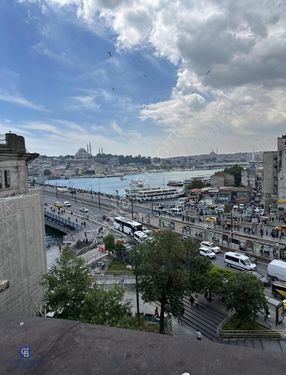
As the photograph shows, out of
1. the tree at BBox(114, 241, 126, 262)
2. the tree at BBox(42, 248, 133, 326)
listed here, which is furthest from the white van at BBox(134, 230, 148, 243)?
the tree at BBox(42, 248, 133, 326)

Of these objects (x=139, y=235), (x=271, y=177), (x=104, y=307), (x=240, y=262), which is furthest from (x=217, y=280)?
(x=271, y=177)

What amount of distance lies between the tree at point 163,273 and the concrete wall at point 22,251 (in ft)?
14.8

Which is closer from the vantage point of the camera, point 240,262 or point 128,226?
point 240,262

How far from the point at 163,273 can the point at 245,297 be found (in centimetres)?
377

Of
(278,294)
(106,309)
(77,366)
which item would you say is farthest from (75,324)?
(278,294)

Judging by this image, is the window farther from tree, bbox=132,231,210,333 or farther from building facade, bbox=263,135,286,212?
building facade, bbox=263,135,286,212

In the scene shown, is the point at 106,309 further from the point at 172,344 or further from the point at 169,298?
the point at 172,344

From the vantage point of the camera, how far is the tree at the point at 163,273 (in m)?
12.4

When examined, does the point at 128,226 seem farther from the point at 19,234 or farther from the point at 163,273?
the point at 19,234

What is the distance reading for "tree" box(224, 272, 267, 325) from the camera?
1292 cm

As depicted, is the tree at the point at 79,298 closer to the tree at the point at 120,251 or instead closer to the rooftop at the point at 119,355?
the rooftop at the point at 119,355

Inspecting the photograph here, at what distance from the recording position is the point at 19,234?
12.2 m

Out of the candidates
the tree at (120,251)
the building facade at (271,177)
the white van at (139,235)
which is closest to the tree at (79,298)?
the tree at (120,251)

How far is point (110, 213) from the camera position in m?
48.5
